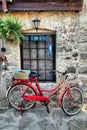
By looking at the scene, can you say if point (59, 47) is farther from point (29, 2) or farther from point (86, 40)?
point (29, 2)

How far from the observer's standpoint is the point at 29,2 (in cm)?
454

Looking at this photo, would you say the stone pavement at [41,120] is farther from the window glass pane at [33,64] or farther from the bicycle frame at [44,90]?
the window glass pane at [33,64]

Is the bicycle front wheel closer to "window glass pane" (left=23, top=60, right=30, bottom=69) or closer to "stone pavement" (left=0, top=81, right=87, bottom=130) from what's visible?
"stone pavement" (left=0, top=81, right=87, bottom=130)

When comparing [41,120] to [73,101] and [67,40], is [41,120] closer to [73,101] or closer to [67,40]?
[73,101]

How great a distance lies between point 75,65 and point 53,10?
55.6 inches

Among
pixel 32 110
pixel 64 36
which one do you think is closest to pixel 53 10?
pixel 64 36

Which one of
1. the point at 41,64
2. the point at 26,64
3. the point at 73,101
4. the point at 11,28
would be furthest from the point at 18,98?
the point at 11,28

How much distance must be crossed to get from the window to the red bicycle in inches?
12.2

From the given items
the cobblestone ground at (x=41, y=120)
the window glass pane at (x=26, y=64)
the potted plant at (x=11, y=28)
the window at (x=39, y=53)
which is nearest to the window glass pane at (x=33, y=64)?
the window at (x=39, y=53)

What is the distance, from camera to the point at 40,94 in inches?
182

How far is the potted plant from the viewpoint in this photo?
14.5 ft

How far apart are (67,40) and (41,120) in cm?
195

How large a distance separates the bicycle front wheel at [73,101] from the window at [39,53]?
79 centimetres

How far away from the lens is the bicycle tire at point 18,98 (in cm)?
467
